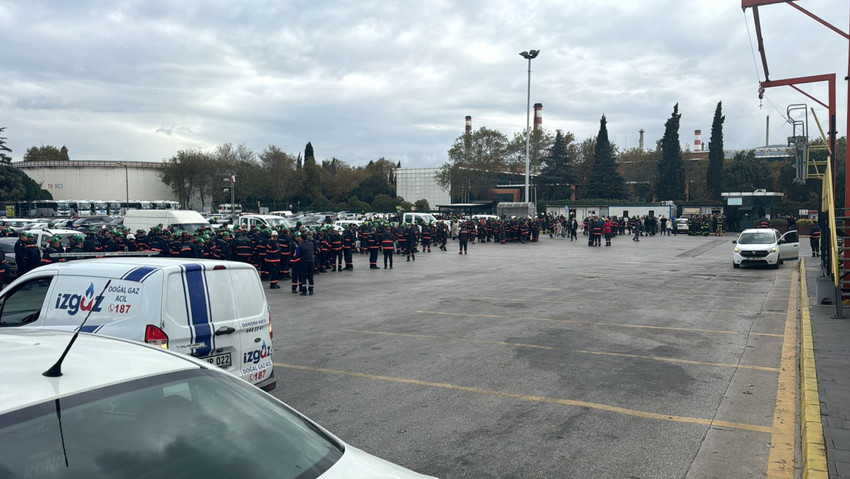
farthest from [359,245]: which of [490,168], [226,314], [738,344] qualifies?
[490,168]

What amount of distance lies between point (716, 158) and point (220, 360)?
252 ft

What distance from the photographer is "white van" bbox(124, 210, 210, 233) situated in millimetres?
31348

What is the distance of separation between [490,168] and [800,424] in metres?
66.2

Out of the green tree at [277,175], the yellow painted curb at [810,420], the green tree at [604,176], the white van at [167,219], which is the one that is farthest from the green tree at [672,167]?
the yellow painted curb at [810,420]

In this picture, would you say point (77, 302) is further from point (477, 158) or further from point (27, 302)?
point (477, 158)

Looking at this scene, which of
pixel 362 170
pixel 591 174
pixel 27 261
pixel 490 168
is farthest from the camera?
pixel 362 170

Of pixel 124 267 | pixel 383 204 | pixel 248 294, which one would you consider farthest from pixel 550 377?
pixel 383 204

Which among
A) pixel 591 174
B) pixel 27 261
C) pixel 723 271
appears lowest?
pixel 723 271

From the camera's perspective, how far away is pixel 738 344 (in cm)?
958

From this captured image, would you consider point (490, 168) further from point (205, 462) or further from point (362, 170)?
point (205, 462)

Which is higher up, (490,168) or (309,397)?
(490,168)

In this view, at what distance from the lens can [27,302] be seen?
630cm

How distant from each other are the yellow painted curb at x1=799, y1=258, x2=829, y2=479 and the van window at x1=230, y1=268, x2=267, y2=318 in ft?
16.7

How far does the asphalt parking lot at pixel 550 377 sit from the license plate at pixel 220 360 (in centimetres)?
110
